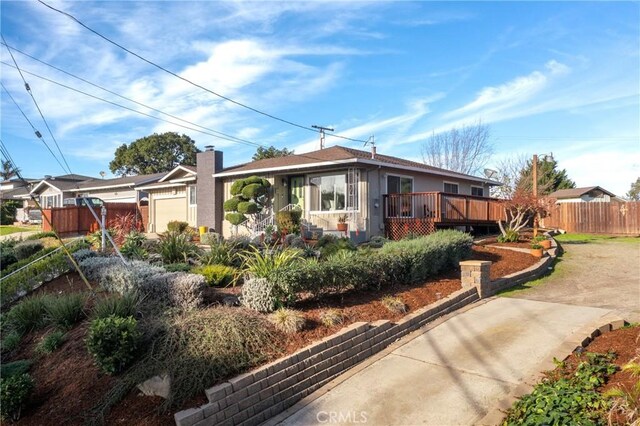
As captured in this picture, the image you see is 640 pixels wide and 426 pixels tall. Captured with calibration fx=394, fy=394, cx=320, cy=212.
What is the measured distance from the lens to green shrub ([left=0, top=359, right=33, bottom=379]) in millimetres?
4488

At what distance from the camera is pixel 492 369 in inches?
177

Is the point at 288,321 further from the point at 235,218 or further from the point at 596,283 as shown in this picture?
the point at 235,218

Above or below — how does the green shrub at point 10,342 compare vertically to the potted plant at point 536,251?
below

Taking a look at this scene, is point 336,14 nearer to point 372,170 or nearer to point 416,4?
point 416,4

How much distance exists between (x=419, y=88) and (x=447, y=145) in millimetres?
17171

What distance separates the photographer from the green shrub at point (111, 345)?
4.09 m

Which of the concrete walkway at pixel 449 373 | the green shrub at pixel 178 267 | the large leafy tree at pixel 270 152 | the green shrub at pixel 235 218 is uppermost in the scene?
the large leafy tree at pixel 270 152

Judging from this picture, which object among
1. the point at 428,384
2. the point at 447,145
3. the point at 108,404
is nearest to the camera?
the point at 108,404

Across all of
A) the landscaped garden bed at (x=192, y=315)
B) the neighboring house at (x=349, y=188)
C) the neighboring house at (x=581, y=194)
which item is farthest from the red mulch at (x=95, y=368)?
the neighboring house at (x=581, y=194)

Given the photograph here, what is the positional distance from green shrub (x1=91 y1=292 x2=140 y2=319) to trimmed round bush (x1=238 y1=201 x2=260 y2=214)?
11.6m

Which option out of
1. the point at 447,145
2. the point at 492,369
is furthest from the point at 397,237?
the point at 447,145

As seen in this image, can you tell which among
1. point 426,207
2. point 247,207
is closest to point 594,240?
point 426,207

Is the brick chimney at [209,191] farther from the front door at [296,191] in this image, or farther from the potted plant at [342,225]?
the potted plant at [342,225]

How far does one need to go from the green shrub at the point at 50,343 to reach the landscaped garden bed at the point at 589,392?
205 inches
